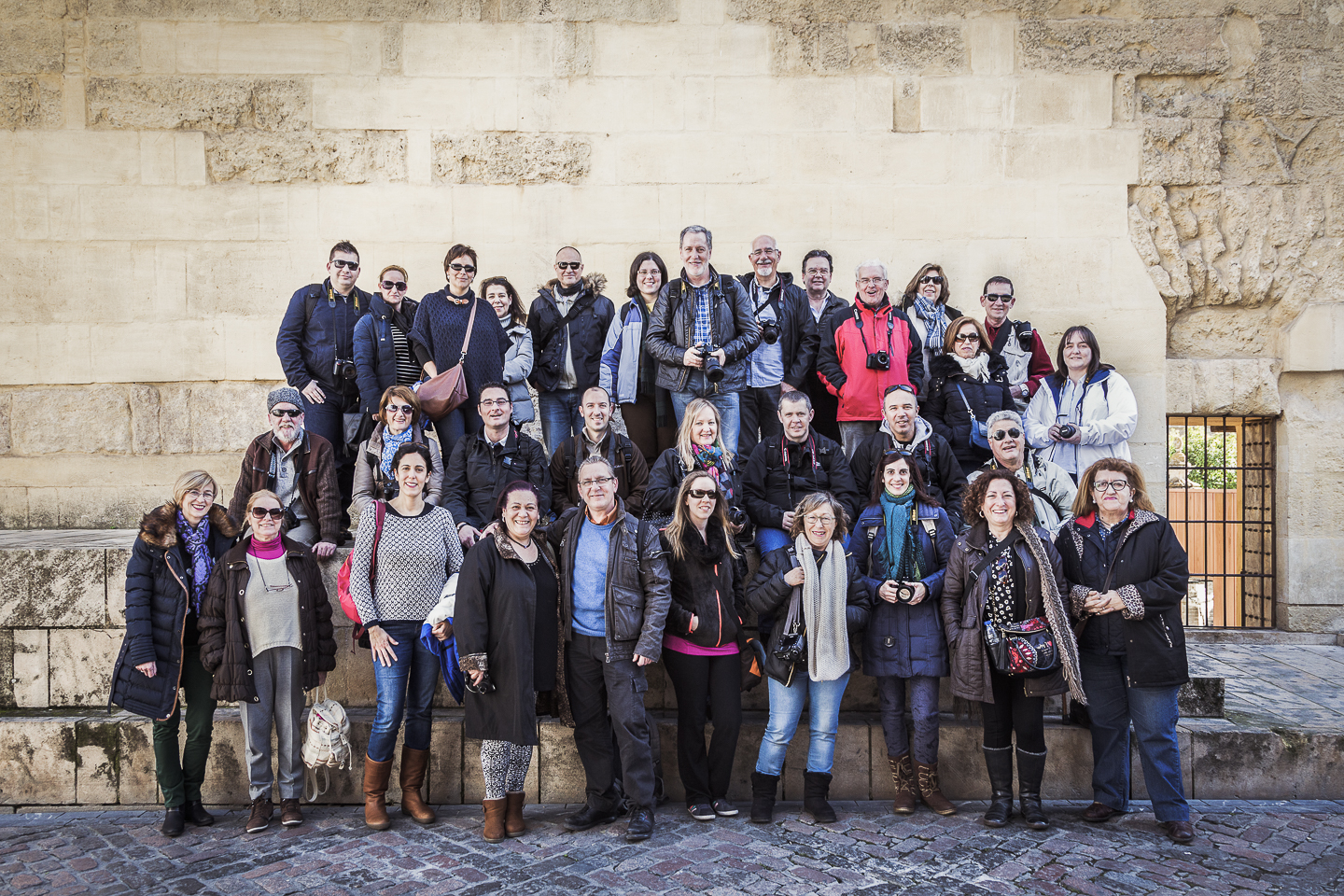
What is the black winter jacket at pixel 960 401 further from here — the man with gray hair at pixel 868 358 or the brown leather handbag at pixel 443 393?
the brown leather handbag at pixel 443 393

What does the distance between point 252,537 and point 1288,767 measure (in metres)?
6.06

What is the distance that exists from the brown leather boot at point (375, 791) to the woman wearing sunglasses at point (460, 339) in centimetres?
212

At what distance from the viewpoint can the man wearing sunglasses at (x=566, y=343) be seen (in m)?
6.30

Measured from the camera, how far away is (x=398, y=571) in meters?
4.85

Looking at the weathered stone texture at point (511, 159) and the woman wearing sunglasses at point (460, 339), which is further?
the weathered stone texture at point (511, 159)

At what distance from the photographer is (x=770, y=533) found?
5.29 m

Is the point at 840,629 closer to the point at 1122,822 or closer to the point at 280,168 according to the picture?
the point at 1122,822

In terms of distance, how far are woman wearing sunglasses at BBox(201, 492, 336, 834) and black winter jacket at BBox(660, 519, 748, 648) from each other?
79.2 inches

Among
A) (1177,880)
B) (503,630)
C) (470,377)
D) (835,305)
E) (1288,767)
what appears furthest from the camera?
(835,305)

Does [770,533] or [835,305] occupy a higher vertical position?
[835,305]

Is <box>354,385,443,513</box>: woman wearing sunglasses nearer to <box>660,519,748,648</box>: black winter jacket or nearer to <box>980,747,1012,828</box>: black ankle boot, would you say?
<box>660,519,748,648</box>: black winter jacket

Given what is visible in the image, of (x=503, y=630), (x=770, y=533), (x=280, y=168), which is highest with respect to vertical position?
(x=280, y=168)

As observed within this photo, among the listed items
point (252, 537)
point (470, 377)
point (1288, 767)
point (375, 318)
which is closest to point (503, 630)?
point (252, 537)

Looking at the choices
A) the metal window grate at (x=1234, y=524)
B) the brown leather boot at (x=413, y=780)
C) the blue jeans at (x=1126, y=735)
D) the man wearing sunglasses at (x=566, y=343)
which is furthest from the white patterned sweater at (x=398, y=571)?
the metal window grate at (x=1234, y=524)
